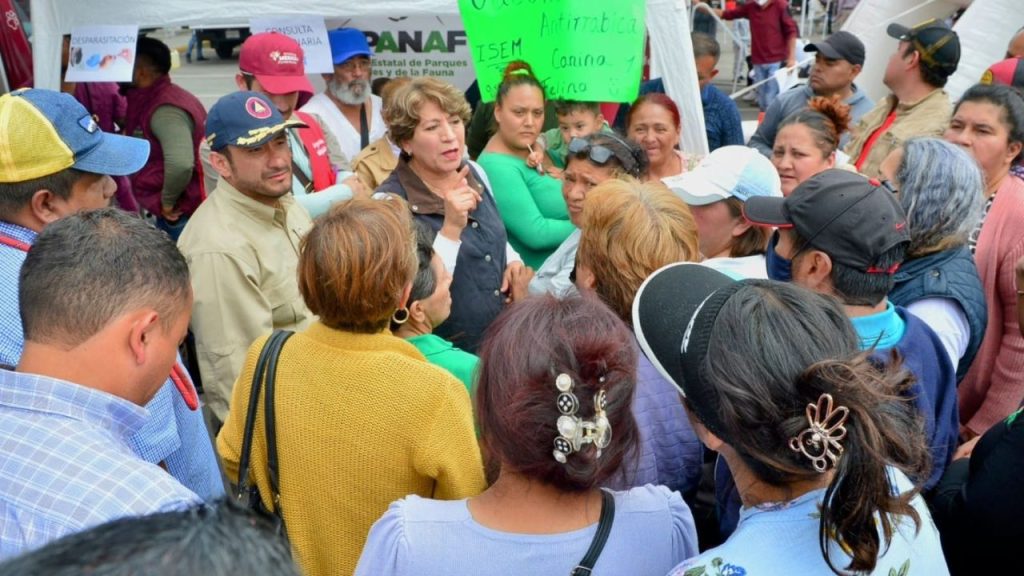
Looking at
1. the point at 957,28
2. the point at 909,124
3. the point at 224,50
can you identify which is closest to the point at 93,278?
the point at 909,124

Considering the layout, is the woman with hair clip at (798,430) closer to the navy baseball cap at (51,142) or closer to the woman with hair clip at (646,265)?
the woman with hair clip at (646,265)

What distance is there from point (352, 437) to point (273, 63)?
3.07 metres

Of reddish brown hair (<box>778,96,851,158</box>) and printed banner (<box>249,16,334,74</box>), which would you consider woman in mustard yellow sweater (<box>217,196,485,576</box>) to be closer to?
reddish brown hair (<box>778,96,851,158</box>)

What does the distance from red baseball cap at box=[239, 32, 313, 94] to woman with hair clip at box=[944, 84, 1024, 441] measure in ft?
10.7

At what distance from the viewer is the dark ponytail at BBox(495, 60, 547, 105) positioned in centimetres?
415

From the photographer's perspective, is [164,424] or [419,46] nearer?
[164,424]

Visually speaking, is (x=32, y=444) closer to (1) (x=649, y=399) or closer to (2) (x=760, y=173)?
(1) (x=649, y=399)

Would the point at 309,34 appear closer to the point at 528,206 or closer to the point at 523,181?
the point at 523,181

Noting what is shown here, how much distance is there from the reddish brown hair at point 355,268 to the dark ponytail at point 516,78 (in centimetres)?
224

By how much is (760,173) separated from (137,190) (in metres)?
3.66

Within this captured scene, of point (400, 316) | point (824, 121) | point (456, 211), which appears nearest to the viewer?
point (400, 316)

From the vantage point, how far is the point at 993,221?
316 centimetres

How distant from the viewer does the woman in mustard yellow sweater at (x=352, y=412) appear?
73.9 inches

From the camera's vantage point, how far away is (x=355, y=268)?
197 cm
